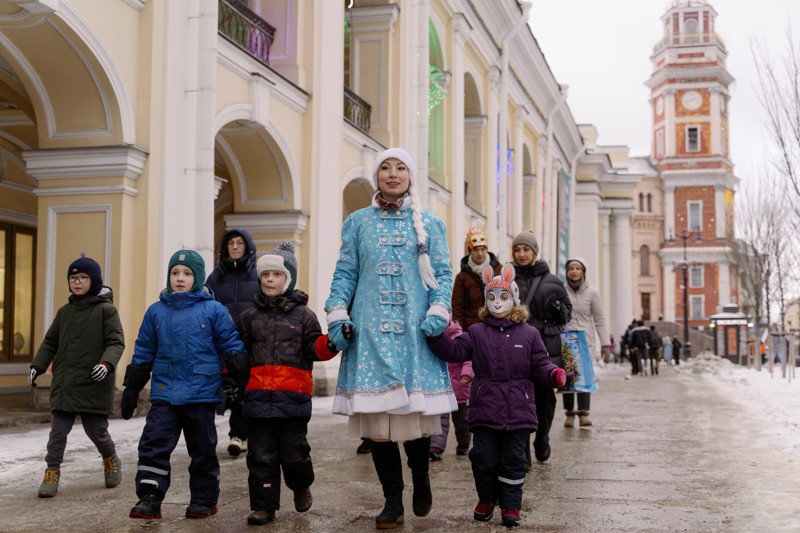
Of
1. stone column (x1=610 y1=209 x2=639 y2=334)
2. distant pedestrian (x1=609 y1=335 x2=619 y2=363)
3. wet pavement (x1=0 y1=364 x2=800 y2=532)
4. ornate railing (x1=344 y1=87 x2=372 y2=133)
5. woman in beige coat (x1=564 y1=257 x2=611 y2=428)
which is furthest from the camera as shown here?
stone column (x1=610 y1=209 x2=639 y2=334)

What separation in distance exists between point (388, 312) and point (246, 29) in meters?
10.1

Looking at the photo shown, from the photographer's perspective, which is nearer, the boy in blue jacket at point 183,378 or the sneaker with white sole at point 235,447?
the boy in blue jacket at point 183,378

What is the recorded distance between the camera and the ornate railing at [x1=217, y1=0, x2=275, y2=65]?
1366cm

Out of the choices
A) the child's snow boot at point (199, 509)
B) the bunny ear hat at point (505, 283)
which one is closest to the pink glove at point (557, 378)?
the bunny ear hat at point (505, 283)

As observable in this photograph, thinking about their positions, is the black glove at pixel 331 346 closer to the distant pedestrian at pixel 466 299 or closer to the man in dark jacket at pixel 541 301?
the man in dark jacket at pixel 541 301

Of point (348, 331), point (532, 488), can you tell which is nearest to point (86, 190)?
point (532, 488)

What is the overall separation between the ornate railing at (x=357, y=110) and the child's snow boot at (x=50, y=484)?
12.3 metres

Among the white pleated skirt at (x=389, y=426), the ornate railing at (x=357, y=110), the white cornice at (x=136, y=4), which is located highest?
the ornate railing at (x=357, y=110)

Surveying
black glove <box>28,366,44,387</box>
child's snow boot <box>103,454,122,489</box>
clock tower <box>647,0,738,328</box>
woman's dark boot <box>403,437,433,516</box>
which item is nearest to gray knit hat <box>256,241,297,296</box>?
woman's dark boot <box>403,437,433,516</box>

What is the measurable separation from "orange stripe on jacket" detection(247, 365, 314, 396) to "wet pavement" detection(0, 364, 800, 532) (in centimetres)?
68

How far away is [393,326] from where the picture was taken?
4.98m

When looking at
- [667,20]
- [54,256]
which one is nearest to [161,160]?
[54,256]

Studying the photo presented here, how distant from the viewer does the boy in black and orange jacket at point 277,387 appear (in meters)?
5.11

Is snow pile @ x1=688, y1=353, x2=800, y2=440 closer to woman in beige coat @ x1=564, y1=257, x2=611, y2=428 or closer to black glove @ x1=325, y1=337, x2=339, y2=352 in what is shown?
woman in beige coat @ x1=564, y1=257, x2=611, y2=428
